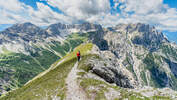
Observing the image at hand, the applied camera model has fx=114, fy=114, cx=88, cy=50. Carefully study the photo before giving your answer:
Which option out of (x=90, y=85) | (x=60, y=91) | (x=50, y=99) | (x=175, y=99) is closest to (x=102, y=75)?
(x=90, y=85)

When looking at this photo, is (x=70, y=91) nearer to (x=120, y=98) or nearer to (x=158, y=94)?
(x=120, y=98)

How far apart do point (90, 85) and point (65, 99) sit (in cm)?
1003

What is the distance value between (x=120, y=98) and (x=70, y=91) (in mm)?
18332

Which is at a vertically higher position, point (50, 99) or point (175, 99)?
point (175, 99)

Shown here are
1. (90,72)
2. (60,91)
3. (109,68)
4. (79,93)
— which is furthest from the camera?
(109,68)

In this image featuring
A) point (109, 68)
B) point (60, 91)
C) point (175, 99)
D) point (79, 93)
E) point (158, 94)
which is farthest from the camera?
point (109, 68)

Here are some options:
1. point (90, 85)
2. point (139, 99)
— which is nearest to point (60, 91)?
point (90, 85)

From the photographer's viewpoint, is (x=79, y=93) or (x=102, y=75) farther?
(x=102, y=75)

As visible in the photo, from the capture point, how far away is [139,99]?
105 ft

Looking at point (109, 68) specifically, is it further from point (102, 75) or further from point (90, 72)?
point (90, 72)

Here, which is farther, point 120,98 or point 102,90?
point 102,90

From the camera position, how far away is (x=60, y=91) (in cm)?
4381

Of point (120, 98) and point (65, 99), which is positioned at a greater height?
point (120, 98)

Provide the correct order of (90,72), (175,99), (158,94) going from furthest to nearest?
(90,72)
(158,94)
(175,99)
